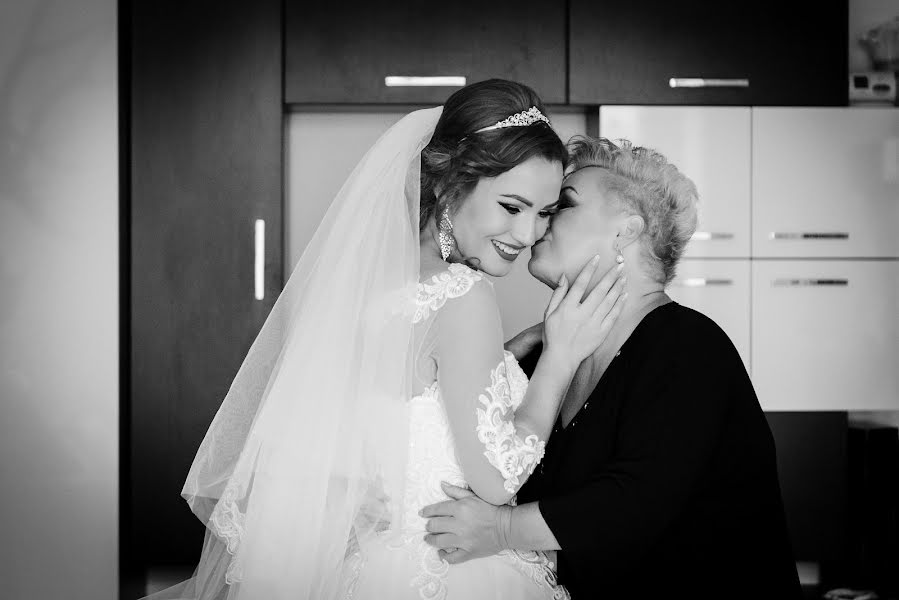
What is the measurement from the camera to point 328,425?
1.64 m

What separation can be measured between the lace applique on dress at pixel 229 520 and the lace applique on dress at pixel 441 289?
499 millimetres

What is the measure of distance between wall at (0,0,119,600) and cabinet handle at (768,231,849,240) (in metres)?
2.69

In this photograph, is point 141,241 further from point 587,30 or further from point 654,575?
point 654,575

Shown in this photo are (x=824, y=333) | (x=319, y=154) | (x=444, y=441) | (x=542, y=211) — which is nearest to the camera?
(x=444, y=441)

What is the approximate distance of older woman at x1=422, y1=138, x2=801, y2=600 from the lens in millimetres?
1640

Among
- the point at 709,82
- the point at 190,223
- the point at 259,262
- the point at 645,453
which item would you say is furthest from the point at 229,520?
the point at 709,82

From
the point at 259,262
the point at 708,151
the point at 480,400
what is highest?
the point at 708,151

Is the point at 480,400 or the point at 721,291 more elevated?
the point at 721,291

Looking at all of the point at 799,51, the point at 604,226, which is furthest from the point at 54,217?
the point at 799,51

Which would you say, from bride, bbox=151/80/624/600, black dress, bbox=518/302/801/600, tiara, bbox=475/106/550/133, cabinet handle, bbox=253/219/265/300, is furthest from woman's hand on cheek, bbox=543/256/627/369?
cabinet handle, bbox=253/219/265/300

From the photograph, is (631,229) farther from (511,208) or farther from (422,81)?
(422,81)

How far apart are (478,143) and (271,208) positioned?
1.97 meters

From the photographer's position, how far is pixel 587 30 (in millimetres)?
3535

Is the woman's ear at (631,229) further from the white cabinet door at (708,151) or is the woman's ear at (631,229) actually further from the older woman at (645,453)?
the white cabinet door at (708,151)
